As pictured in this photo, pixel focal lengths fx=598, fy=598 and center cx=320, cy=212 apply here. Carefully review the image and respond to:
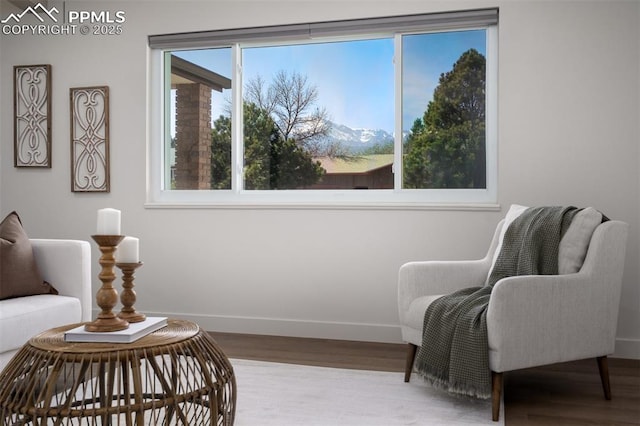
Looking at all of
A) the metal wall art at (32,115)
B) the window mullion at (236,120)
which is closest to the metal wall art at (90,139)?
the metal wall art at (32,115)

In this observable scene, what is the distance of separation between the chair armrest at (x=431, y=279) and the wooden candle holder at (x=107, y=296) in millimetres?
1512

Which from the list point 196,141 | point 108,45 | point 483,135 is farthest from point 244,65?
point 483,135

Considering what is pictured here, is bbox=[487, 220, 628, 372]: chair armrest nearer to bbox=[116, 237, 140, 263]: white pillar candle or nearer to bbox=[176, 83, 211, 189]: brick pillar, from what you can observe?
bbox=[116, 237, 140, 263]: white pillar candle

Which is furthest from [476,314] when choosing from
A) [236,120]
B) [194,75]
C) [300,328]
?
[194,75]

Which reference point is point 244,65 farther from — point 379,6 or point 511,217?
point 511,217

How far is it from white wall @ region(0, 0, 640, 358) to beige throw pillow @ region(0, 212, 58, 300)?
132cm

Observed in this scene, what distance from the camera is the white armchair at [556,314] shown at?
236cm

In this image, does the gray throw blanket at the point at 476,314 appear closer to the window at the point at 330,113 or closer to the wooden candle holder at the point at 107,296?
the window at the point at 330,113

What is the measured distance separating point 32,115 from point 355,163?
2.40 m

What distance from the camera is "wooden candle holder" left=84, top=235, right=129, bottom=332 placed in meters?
1.68

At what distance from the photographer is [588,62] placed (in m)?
3.37

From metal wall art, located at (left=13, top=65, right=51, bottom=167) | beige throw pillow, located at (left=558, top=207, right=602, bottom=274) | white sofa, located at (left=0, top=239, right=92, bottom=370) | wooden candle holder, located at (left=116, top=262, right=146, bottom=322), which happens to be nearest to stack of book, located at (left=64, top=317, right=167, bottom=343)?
wooden candle holder, located at (left=116, top=262, right=146, bottom=322)

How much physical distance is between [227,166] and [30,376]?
2675 mm

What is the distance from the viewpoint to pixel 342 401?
2527 millimetres
